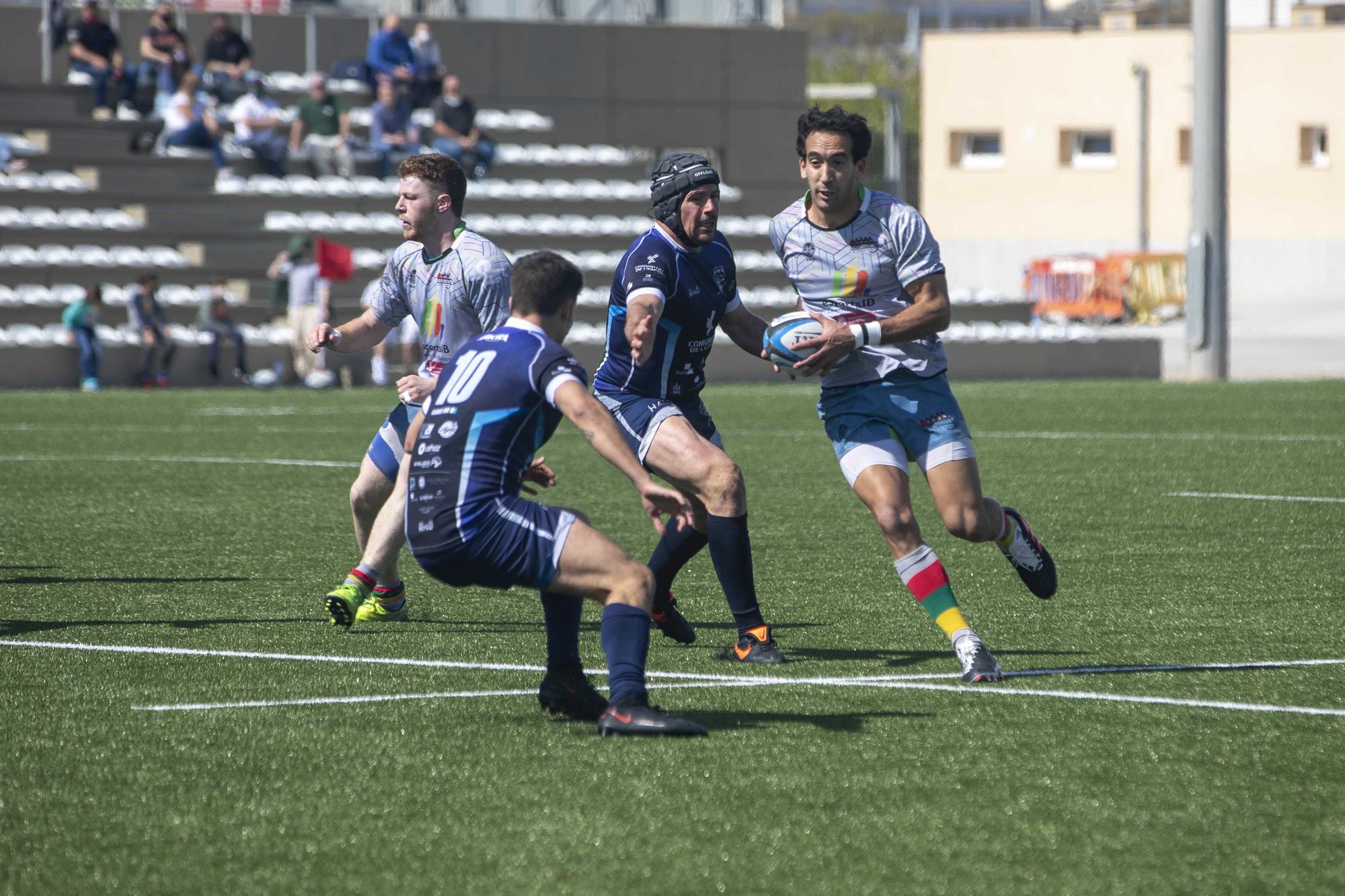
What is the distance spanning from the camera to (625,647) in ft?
17.3

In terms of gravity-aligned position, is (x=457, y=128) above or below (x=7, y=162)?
above

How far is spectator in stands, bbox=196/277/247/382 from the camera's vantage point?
24.8m

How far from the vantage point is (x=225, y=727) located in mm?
5562

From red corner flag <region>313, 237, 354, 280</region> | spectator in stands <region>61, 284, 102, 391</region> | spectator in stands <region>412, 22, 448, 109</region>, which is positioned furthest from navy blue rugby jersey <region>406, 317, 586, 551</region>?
spectator in stands <region>412, 22, 448, 109</region>

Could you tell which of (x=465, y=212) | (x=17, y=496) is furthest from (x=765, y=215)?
(x=17, y=496)

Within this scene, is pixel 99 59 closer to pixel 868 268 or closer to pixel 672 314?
pixel 672 314

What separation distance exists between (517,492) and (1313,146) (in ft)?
170

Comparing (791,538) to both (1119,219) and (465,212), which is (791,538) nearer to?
(465,212)

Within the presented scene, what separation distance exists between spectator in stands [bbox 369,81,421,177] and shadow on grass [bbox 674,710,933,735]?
2526 centimetres

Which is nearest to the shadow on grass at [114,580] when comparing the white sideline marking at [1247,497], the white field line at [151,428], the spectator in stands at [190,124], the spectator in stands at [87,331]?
the white sideline marking at [1247,497]

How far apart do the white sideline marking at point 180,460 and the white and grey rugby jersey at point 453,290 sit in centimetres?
685

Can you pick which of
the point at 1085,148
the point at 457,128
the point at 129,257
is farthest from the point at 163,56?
the point at 1085,148

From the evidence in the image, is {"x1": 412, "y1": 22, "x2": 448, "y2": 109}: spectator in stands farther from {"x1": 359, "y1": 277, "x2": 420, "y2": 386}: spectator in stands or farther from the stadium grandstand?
{"x1": 359, "y1": 277, "x2": 420, "y2": 386}: spectator in stands

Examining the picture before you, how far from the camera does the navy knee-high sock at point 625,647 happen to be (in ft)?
17.2
